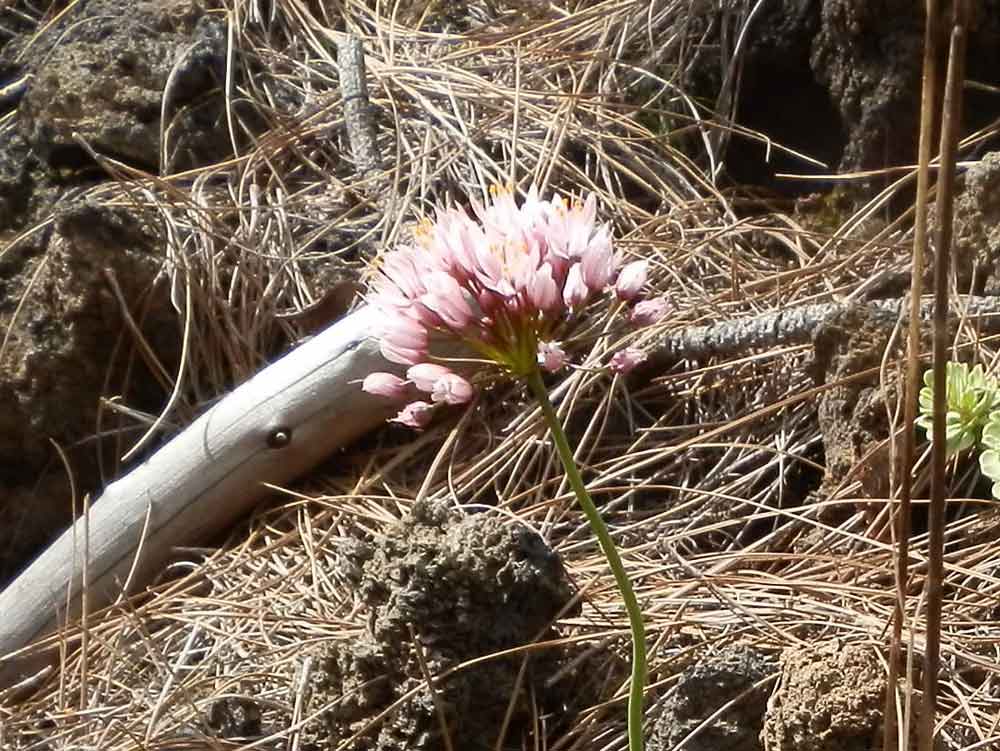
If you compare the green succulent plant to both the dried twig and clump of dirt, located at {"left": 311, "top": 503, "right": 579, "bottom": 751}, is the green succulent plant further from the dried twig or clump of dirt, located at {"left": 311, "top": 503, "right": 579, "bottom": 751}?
the dried twig

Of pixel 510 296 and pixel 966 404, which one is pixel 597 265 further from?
pixel 966 404

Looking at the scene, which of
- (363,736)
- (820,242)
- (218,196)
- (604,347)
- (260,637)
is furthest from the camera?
(218,196)

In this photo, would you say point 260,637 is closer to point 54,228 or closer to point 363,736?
point 363,736

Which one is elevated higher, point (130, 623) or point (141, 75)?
point (141, 75)

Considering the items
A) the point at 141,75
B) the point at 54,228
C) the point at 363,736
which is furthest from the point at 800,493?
the point at 141,75

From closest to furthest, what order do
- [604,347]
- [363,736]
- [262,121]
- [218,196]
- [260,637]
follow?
1. [363,736]
2. [260,637]
3. [604,347]
4. [218,196]
5. [262,121]

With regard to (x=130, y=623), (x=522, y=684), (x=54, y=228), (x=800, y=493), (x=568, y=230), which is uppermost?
(x=54, y=228)
